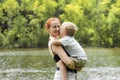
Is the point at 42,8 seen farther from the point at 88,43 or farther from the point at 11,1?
the point at 88,43

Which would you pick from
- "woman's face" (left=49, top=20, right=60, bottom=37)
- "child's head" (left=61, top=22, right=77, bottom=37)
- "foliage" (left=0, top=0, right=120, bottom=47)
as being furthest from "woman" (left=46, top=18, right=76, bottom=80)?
"foliage" (left=0, top=0, right=120, bottom=47)

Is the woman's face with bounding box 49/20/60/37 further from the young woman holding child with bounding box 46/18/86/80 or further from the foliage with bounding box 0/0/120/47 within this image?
the foliage with bounding box 0/0/120/47

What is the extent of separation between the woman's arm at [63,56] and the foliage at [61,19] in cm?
6189

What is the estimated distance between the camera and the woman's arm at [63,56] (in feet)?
15.7

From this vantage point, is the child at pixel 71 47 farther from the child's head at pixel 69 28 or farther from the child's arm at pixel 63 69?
the child's arm at pixel 63 69

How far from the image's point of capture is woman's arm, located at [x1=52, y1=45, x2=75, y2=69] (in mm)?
4797

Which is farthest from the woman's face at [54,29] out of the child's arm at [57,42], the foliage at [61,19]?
the foliage at [61,19]

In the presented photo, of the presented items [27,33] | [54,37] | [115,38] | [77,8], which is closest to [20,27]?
[27,33]

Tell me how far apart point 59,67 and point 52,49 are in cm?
24

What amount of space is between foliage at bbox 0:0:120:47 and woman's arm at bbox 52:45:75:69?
203 ft

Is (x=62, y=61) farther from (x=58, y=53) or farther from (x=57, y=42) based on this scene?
(x=57, y=42)

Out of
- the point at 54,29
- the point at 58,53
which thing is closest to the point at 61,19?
the point at 54,29

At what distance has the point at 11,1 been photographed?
70500mm

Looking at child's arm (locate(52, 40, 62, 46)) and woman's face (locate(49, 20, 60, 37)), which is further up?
woman's face (locate(49, 20, 60, 37))
